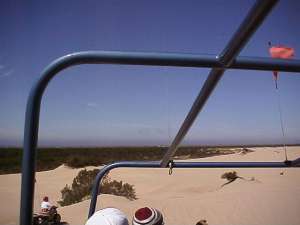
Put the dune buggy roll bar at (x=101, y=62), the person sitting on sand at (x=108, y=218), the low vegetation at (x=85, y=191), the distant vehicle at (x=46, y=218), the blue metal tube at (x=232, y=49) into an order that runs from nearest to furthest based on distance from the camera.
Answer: the blue metal tube at (x=232, y=49)
the dune buggy roll bar at (x=101, y=62)
the person sitting on sand at (x=108, y=218)
the distant vehicle at (x=46, y=218)
the low vegetation at (x=85, y=191)

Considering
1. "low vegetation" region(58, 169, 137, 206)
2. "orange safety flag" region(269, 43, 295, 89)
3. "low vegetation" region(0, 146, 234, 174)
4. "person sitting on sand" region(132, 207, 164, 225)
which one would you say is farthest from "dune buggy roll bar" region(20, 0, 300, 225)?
"low vegetation" region(0, 146, 234, 174)

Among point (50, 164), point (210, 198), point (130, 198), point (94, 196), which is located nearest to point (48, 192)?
point (130, 198)

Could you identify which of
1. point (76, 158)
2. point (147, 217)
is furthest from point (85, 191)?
point (76, 158)

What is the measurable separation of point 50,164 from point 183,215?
30381 millimetres

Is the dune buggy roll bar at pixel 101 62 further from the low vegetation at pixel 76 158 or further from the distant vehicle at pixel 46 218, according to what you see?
the low vegetation at pixel 76 158

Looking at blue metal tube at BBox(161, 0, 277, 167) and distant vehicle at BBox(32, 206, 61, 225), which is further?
distant vehicle at BBox(32, 206, 61, 225)

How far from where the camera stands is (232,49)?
1086 mm

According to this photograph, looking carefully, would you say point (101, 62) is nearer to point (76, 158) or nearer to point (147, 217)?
point (147, 217)

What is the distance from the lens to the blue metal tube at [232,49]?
3.06 ft

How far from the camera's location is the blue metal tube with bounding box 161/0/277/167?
0.93 metres

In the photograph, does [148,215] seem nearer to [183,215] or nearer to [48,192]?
[183,215]

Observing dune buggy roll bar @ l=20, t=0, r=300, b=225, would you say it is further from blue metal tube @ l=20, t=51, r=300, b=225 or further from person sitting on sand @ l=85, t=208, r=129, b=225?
person sitting on sand @ l=85, t=208, r=129, b=225

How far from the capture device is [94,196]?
2.52 m

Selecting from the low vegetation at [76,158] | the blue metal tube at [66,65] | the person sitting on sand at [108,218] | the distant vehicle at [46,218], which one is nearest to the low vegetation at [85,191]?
the distant vehicle at [46,218]
